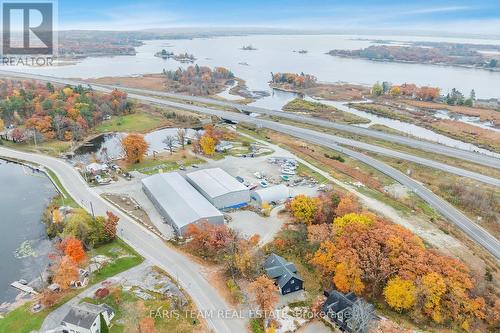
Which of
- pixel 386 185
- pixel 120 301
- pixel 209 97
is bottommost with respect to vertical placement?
pixel 120 301

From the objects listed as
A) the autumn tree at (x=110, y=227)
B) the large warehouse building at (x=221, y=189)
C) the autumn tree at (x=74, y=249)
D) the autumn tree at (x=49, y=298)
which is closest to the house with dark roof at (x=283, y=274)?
the large warehouse building at (x=221, y=189)

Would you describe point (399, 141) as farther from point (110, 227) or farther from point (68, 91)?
point (68, 91)

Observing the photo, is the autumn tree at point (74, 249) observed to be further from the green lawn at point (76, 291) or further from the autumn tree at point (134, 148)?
the autumn tree at point (134, 148)

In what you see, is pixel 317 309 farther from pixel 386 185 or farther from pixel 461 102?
pixel 461 102

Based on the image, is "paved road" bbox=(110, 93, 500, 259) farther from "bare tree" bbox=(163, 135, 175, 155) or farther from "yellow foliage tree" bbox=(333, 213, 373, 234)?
"bare tree" bbox=(163, 135, 175, 155)

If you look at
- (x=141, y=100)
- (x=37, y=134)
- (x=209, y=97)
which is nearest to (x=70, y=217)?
(x=37, y=134)

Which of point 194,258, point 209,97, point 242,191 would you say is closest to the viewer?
point 194,258
